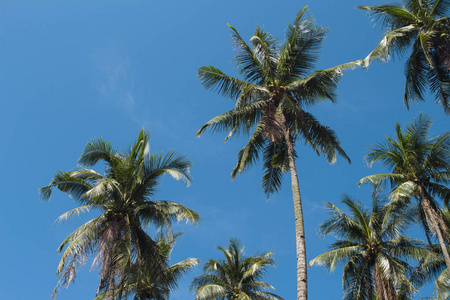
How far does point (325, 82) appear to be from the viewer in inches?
658

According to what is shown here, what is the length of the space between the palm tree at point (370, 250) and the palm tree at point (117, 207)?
300 inches

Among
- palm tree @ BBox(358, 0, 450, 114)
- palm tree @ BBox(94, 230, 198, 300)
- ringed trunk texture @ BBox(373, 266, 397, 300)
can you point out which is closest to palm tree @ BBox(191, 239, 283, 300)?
palm tree @ BBox(94, 230, 198, 300)

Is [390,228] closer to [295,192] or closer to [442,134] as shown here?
[442,134]

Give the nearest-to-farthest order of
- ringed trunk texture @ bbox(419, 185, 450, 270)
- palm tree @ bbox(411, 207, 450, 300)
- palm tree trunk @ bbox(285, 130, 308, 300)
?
palm tree trunk @ bbox(285, 130, 308, 300), ringed trunk texture @ bbox(419, 185, 450, 270), palm tree @ bbox(411, 207, 450, 300)

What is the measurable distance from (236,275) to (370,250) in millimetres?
7891

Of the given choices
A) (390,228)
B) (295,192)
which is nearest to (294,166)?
(295,192)

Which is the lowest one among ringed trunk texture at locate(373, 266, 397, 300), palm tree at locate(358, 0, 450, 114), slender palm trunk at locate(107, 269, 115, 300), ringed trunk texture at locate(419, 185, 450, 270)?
slender palm trunk at locate(107, 269, 115, 300)

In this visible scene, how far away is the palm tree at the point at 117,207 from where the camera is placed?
15117mm

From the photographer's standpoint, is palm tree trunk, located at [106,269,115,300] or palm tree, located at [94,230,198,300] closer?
palm tree trunk, located at [106,269,115,300]

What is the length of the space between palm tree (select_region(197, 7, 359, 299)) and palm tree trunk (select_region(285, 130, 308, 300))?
0.68 meters

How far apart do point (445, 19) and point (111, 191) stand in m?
15.0

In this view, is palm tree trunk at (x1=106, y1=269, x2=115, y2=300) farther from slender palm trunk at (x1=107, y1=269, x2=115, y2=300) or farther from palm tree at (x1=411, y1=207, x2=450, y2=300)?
palm tree at (x1=411, y1=207, x2=450, y2=300)

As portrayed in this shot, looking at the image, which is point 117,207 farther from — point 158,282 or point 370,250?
point 370,250

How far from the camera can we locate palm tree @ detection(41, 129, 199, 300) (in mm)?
15117
